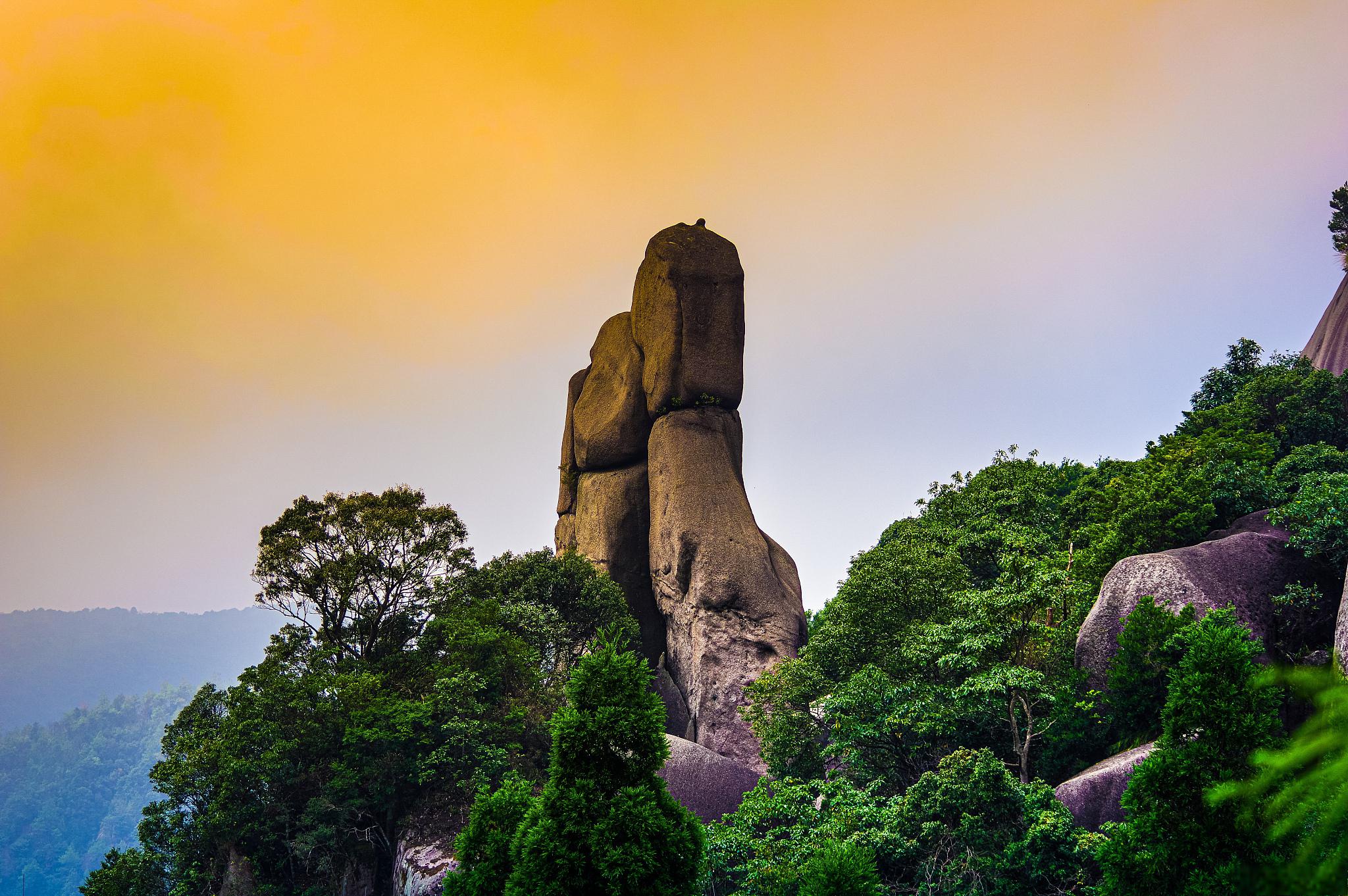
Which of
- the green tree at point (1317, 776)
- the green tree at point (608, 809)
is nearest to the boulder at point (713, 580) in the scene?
the green tree at point (608, 809)

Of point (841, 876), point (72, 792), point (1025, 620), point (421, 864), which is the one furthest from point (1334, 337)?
point (72, 792)

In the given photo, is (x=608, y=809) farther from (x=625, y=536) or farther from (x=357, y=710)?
(x=625, y=536)

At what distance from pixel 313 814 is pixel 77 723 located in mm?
114010

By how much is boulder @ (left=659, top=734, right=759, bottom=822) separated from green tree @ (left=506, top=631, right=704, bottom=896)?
34.8 feet

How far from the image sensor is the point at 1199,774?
989cm

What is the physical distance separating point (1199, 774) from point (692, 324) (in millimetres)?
24550

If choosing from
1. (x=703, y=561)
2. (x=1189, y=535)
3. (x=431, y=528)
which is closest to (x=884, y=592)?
(x=1189, y=535)

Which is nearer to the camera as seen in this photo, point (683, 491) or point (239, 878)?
point (239, 878)

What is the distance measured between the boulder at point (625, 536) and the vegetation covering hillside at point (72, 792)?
7388 centimetres

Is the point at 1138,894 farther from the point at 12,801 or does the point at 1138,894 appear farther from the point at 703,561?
the point at 12,801

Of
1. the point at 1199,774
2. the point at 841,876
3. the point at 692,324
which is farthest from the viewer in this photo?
the point at 692,324

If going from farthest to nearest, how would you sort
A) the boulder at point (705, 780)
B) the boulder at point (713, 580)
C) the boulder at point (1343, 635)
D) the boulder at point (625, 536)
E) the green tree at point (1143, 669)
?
1. the boulder at point (625, 536)
2. the boulder at point (713, 580)
3. the boulder at point (705, 780)
4. the green tree at point (1143, 669)
5. the boulder at point (1343, 635)

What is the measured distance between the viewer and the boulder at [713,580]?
27375 mm

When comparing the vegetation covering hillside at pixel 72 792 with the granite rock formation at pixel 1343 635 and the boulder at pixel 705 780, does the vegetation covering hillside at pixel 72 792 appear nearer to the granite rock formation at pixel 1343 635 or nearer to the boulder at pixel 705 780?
the boulder at pixel 705 780
